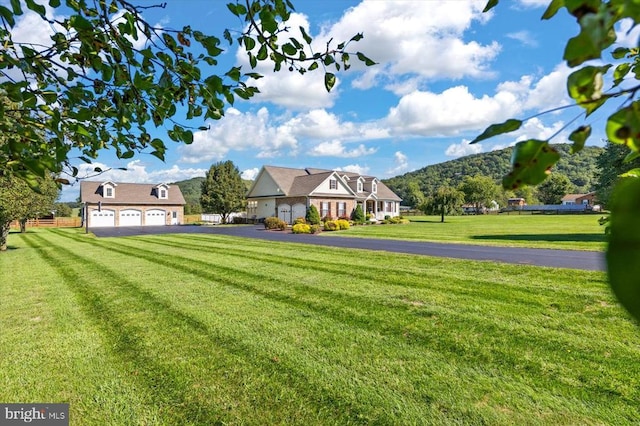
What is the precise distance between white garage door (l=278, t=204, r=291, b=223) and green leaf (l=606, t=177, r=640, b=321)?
3780cm

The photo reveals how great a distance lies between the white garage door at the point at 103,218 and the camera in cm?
4056

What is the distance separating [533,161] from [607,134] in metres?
0.10

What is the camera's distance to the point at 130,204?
1678 inches

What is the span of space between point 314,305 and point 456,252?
8429mm

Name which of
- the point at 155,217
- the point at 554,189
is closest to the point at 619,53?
the point at 155,217

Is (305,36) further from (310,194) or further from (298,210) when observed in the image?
(298,210)

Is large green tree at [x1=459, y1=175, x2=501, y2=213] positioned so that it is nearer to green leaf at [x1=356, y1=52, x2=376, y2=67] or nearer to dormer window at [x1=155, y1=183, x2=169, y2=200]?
dormer window at [x1=155, y1=183, x2=169, y2=200]

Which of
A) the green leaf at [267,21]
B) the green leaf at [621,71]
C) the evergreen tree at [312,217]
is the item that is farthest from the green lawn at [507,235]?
the green leaf at [267,21]

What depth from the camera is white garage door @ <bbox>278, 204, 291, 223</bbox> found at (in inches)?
1502

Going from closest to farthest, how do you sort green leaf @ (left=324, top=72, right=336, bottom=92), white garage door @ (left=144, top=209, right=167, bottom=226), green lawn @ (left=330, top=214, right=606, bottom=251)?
green leaf @ (left=324, top=72, right=336, bottom=92) < green lawn @ (left=330, top=214, right=606, bottom=251) < white garage door @ (left=144, top=209, right=167, bottom=226)

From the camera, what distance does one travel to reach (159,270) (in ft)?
35.3

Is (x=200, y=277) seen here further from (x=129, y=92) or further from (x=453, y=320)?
(x=129, y=92)

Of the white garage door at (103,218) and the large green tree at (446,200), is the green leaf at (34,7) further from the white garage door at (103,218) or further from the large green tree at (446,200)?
the white garage door at (103,218)

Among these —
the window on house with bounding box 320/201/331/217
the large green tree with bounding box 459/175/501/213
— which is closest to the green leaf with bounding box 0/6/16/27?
the window on house with bounding box 320/201/331/217
